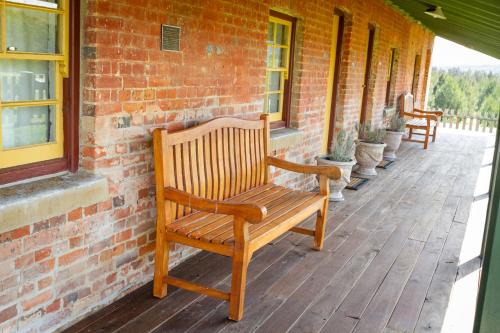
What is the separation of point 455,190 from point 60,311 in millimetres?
6046

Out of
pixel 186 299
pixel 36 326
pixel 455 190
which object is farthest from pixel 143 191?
pixel 455 190

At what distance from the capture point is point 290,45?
586 centimetres

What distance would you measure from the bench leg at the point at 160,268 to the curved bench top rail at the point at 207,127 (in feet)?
2.34

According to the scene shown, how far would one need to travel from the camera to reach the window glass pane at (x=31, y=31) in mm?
2631

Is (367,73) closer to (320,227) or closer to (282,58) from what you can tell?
(282,58)

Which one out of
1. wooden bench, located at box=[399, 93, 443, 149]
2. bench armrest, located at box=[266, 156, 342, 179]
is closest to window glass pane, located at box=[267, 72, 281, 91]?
bench armrest, located at box=[266, 156, 342, 179]

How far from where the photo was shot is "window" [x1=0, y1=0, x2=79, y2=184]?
8.71 feet

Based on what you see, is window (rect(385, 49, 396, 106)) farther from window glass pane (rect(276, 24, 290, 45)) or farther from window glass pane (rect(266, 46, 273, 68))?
window glass pane (rect(266, 46, 273, 68))

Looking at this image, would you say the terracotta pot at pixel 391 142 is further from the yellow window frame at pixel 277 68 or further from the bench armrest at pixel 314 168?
the bench armrest at pixel 314 168

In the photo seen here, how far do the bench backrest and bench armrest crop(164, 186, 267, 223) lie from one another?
4.3 inches

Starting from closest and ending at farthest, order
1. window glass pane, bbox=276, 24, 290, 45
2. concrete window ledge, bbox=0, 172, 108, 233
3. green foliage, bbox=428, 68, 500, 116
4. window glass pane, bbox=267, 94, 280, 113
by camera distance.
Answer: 1. concrete window ledge, bbox=0, 172, 108, 233
2. window glass pane, bbox=276, 24, 290, 45
3. window glass pane, bbox=267, 94, 280, 113
4. green foliage, bbox=428, 68, 500, 116

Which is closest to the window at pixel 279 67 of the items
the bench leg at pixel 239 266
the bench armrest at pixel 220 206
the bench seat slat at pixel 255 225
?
the bench seat slat at pixel 255 225

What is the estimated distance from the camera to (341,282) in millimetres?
3922

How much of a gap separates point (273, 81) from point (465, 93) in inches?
860
